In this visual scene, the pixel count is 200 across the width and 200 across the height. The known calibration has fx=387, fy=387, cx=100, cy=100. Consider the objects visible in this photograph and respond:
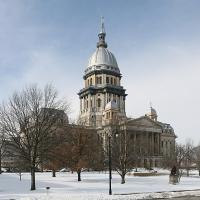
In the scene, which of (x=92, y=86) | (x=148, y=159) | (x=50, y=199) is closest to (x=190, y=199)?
(x=50, y=199)

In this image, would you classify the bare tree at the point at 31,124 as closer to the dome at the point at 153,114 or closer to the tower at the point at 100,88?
the tower at the point at 100,88

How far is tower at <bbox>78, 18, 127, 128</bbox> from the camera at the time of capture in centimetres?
14249

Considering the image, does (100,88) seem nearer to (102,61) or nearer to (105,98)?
(105,98)

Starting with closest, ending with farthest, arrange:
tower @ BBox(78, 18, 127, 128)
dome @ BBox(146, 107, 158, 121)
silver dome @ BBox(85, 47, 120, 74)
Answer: tower @ BBox(78, 18, 127, 128) → silver dome @ BBox(85, 47, 120, 74) → dome @ BBox(146, 107, 158, 121)

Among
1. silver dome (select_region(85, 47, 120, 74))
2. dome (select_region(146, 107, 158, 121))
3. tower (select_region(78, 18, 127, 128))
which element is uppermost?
silver dome (select_region(85, 47, 120, 74))

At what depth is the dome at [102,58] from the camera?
487 feet

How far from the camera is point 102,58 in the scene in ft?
490

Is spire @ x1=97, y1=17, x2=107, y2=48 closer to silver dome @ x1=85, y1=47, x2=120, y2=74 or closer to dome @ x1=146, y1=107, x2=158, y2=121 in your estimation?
silver dome @ x1=85, y1=47, x2=120, y2=74

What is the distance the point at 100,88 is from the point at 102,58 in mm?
12629

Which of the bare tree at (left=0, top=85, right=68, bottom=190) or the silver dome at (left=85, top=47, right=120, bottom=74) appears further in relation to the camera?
the silver dome at (left=85, top=47, right=120, bottom=74)

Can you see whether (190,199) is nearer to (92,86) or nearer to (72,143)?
(72,143)

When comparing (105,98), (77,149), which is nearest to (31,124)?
(77,149)

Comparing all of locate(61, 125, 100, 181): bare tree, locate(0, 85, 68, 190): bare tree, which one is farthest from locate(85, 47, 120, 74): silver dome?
locate(0, 85, 68, 190): bare tree

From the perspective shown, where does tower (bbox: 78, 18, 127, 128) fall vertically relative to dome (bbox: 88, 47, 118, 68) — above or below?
below
